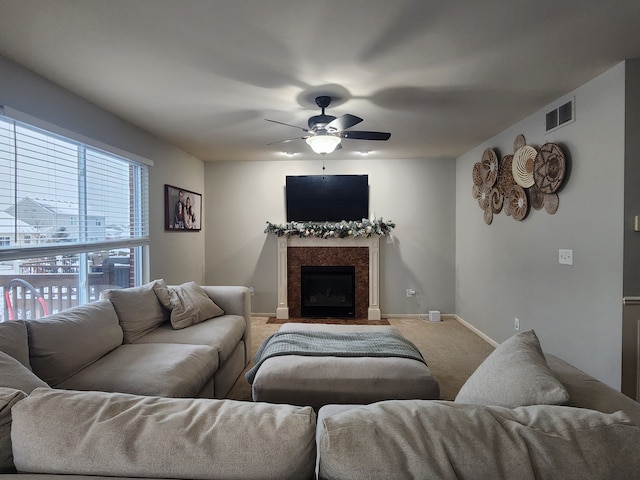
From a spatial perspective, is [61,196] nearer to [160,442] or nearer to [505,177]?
[160,442]

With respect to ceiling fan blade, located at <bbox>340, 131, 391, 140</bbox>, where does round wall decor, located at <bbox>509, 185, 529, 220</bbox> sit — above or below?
below

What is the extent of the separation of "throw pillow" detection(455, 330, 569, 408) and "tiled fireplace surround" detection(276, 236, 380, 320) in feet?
12.0

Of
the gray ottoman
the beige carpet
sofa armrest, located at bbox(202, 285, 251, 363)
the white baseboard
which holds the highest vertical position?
sofa armrest, located at bbox(202, 285, 251, 363)

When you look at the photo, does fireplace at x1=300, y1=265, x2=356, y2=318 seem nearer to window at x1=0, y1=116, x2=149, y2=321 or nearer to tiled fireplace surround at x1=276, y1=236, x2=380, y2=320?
tiled fireplace surround at x1=276, y1=236, x2=380, y2=320

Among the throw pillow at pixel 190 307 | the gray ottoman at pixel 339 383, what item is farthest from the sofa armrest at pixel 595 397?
the throw pillow at pixel 190 307

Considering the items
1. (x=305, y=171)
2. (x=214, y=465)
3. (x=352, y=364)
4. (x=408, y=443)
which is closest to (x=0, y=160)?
(x=214, y=465)

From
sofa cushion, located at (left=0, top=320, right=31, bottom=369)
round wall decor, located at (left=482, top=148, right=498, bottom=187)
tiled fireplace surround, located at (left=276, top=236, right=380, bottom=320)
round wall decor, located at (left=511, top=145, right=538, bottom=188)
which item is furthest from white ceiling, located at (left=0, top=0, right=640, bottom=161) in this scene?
tiled fireplace surround, located at (left=276, top=236, right=380, bottom=320)

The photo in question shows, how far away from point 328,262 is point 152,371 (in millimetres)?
3358

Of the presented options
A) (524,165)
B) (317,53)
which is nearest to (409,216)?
(524,165)

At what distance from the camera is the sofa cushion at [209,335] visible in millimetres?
2523

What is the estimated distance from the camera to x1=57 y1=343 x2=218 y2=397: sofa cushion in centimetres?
183

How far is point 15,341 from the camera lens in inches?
65.7

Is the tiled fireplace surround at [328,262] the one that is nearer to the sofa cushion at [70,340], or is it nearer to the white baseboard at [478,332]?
the white baseboard at [478,332]

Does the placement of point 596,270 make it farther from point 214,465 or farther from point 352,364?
point 214,465
